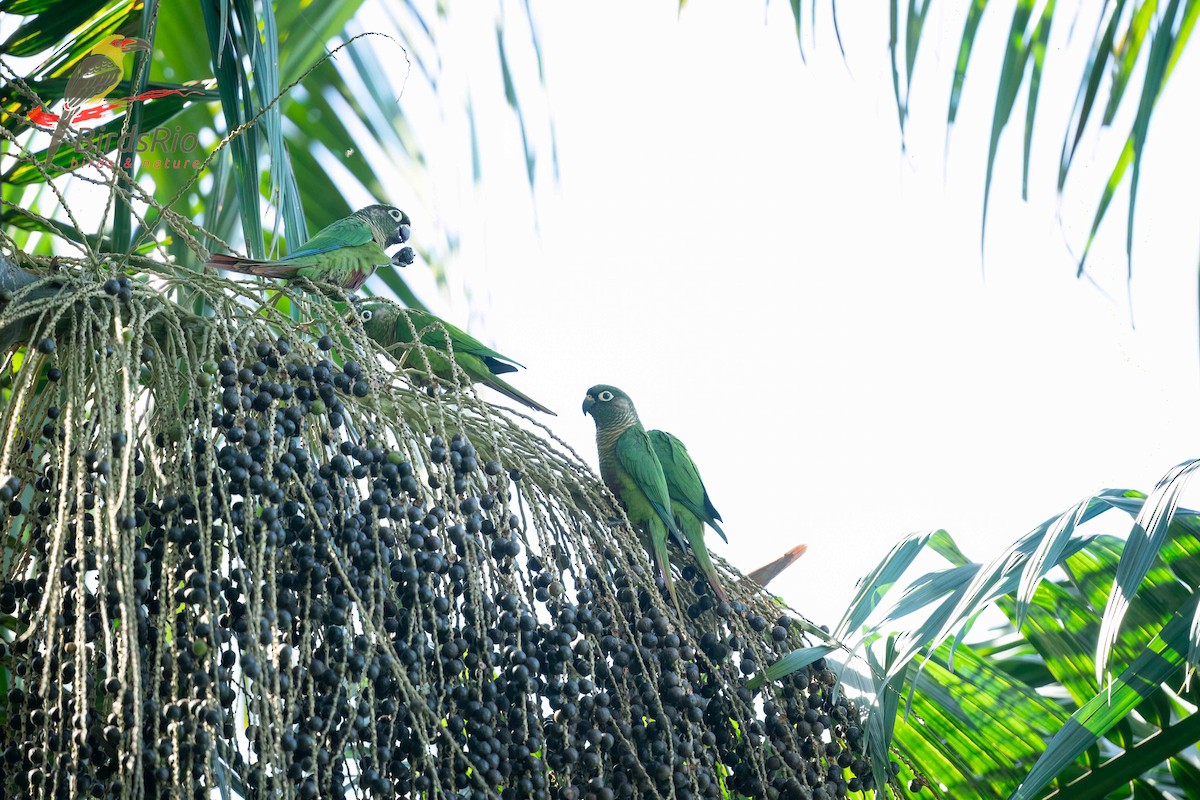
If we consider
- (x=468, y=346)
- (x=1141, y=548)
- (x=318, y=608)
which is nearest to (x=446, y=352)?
(x=468, y=346)

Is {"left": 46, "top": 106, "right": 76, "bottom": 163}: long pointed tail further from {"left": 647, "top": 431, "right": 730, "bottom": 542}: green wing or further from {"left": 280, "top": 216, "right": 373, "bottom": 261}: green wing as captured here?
{"left": 647, "top": 431, "right": 730, "bottom": 542}: green wing

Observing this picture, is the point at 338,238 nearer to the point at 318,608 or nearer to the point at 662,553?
the point at 662,553

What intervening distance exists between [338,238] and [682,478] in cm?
95

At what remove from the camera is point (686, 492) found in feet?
7.75

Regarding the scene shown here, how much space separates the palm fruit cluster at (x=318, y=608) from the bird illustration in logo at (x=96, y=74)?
1.32 ft

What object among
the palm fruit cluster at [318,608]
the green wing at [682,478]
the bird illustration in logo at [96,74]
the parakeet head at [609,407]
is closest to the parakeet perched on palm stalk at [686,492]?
the green wing at [682,478]

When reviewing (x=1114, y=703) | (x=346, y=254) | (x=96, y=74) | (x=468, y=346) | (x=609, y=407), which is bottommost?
(x=1114, y=703)

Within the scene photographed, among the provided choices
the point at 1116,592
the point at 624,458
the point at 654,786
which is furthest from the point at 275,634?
the point at 1116,592

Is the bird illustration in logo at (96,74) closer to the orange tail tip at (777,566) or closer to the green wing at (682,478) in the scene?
the green wing at (682,478)

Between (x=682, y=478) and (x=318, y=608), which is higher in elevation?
(x=682, y=478)

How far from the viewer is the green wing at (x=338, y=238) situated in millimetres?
2393

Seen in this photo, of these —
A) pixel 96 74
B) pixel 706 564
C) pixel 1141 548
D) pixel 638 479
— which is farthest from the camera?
pixel 638 479

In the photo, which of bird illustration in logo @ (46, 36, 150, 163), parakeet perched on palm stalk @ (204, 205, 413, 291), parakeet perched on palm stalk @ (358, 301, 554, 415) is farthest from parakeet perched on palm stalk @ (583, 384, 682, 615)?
bird illustration in logo @ (46, 36, 150, 163)

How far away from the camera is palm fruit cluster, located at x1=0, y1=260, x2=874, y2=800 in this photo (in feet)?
4.49
